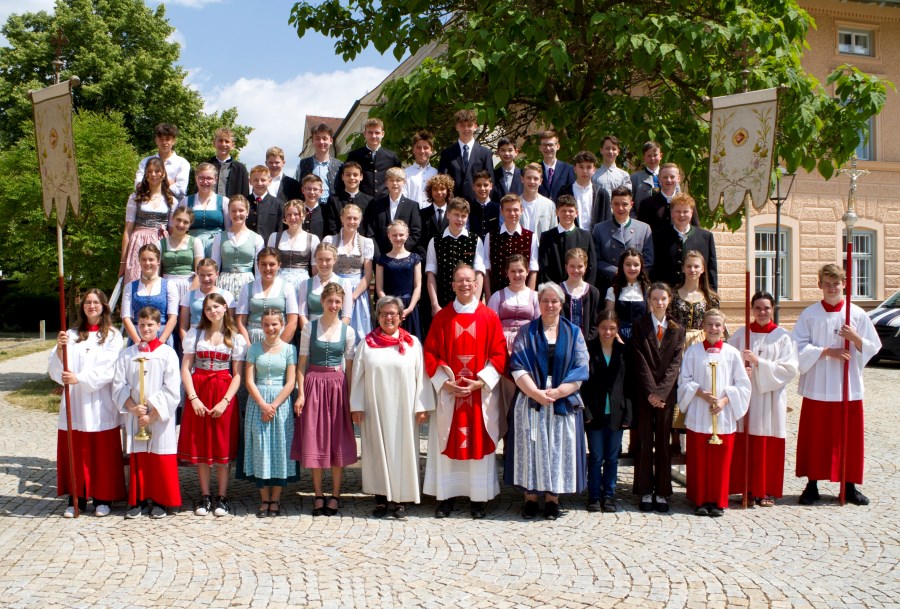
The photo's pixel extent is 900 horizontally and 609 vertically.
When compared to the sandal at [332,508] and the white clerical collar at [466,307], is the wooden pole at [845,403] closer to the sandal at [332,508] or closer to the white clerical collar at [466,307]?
the white clerical collar at [466,307]

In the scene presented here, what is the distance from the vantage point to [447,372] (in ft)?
22.1

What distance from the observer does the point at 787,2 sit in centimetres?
962

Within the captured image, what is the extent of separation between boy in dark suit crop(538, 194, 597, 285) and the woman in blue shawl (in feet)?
3.06

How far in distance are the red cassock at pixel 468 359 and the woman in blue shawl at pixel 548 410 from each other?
0.19 meters

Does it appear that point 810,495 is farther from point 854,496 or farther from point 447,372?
point 447,372

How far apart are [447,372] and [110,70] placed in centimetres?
2695

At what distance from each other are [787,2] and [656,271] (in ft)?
13.4

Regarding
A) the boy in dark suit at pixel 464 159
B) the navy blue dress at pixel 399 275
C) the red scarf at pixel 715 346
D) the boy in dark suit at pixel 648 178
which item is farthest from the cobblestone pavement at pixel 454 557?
the boy in dark suit at pixel 464 159

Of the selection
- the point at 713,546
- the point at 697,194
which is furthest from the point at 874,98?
the point at 713,546

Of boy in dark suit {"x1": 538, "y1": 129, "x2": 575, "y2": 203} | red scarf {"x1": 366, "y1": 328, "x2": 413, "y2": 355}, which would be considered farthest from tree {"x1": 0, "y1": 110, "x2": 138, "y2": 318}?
red scarf {"x1": 366, "y1": 328, "x2": 413, "y2": 355}

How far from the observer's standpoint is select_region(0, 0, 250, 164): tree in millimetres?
29375

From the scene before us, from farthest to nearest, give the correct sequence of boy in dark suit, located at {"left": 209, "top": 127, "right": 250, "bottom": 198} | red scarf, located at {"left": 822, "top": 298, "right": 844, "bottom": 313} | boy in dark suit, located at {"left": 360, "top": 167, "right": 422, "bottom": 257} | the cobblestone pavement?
boy in dark suit, located at {"left": 209, "top": 127, "right": 250, "bottom": 198} → boy in dark suit, located at {"left": 360, "top": 167, "right": 422, "bottom": 257} → red scarf, located at {"left": 822, "top": 298, "right": 844, "bottom": 313} → the cobblestone pavement

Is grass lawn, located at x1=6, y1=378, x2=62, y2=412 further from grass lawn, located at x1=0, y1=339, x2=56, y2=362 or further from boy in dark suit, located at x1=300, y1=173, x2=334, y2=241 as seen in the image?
boy in dark suit, located at x1=300, y1=173, x2=334, y2=241

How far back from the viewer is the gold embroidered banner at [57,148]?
6.98 meters
